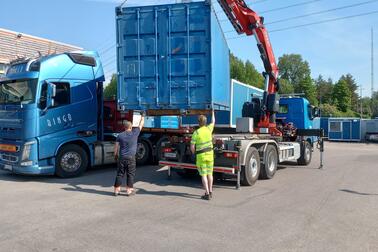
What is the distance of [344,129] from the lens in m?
36.0

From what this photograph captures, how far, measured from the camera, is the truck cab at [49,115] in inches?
429

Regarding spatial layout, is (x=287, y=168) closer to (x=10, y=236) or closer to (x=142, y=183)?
(x=142, y=183)

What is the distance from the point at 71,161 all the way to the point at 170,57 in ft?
14.3

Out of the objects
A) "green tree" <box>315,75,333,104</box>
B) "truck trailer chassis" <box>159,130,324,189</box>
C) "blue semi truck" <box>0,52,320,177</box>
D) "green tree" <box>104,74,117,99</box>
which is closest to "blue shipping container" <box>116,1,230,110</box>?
"truck trailer chassis" <box>159,130,324,189</box>

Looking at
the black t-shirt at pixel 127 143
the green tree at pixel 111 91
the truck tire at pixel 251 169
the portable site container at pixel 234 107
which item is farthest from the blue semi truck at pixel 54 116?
the portable site container at pixel 234 107

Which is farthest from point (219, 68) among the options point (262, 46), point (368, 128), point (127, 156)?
point (368, 128)

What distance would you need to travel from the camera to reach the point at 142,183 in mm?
10523

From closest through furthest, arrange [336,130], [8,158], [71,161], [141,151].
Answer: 1. [8,158]
2. [71,161]
3. [141,151]
4. [336,130]

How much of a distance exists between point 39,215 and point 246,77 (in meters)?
55.0

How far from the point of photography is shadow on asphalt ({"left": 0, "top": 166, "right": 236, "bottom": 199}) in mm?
9422

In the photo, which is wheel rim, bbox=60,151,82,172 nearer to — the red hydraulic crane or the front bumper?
the front bumper

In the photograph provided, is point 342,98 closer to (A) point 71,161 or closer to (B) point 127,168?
(A) point 71,161

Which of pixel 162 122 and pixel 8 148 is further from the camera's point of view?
pixel 162 122

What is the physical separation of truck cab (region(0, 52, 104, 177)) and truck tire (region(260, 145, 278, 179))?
535 centimetres
